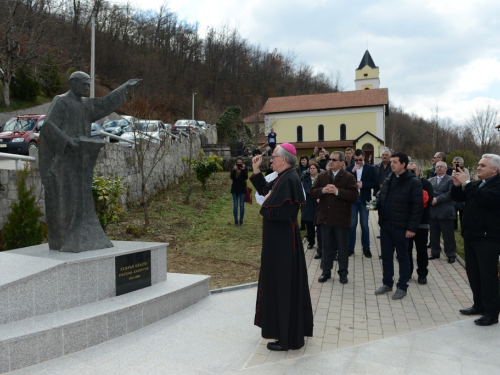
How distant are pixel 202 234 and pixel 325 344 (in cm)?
652

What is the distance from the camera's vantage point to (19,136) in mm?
14250

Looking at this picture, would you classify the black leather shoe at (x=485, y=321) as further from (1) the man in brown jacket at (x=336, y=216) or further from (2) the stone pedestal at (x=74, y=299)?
(2) the stone pedestal at (x=74, y=299)

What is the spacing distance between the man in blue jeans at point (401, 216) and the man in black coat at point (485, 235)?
2.81 feet

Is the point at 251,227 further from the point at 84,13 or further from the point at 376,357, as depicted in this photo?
the point at 84,13

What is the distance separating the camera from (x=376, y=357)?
400 cm

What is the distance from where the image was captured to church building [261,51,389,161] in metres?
47.5

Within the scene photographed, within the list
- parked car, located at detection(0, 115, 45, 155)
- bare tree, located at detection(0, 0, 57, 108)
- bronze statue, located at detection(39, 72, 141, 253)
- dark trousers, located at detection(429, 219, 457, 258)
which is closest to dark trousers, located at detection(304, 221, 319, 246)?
dark trousers, located at detection(429, 219, 457, 258)

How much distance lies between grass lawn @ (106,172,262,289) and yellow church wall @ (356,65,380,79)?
59.0m

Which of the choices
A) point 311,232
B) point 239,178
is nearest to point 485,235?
point 311,232

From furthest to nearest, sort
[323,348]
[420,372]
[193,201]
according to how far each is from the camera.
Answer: [193,201]
[323,348]
[420,372]

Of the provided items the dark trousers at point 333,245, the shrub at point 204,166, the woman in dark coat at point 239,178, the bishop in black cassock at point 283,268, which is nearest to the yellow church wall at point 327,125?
the shrub at point 204,166

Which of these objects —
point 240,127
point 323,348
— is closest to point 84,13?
point 240,127

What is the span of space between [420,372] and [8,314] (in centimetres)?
374

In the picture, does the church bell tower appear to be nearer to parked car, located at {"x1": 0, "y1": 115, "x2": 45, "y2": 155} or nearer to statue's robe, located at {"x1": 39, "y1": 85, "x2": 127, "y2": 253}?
parked car, located at {"x1": 0, "y1": 115, "x2": 45, "y2": 155}
